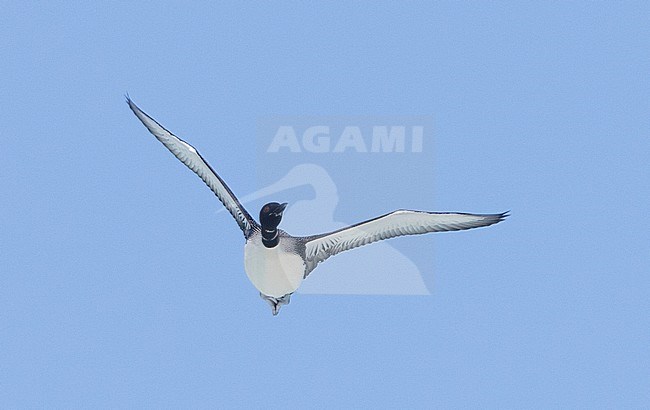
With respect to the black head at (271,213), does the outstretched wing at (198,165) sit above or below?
above

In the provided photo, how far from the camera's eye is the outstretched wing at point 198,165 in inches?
256

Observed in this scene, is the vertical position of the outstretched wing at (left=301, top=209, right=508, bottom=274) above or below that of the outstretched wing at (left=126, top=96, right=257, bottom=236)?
below

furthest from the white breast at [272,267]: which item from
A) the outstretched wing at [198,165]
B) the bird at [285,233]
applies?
the outstretched wing at [198,165]

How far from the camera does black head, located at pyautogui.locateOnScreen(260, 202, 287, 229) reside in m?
6.00

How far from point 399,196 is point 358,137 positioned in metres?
0.53

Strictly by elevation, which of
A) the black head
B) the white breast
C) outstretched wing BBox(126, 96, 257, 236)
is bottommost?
the white breast

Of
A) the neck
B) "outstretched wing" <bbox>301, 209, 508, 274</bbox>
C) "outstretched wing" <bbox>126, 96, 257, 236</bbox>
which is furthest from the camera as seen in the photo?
"outstretched wing" <bbox>126, 96, 257, 236</bbox>

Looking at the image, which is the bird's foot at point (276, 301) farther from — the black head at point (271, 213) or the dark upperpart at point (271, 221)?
the black head at point (271, 213)

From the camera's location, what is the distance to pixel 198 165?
6672 millimetres

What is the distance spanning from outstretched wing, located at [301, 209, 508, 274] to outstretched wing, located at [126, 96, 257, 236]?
51cm

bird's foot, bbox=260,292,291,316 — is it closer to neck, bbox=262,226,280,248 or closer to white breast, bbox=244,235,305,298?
white breast, bbox=244,235,305,298

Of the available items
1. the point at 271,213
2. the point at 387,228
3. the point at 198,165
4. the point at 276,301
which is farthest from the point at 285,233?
the point at 198,165

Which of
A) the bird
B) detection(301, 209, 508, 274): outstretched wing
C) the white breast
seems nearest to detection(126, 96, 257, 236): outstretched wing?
the bird

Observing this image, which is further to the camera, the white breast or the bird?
the white breast
